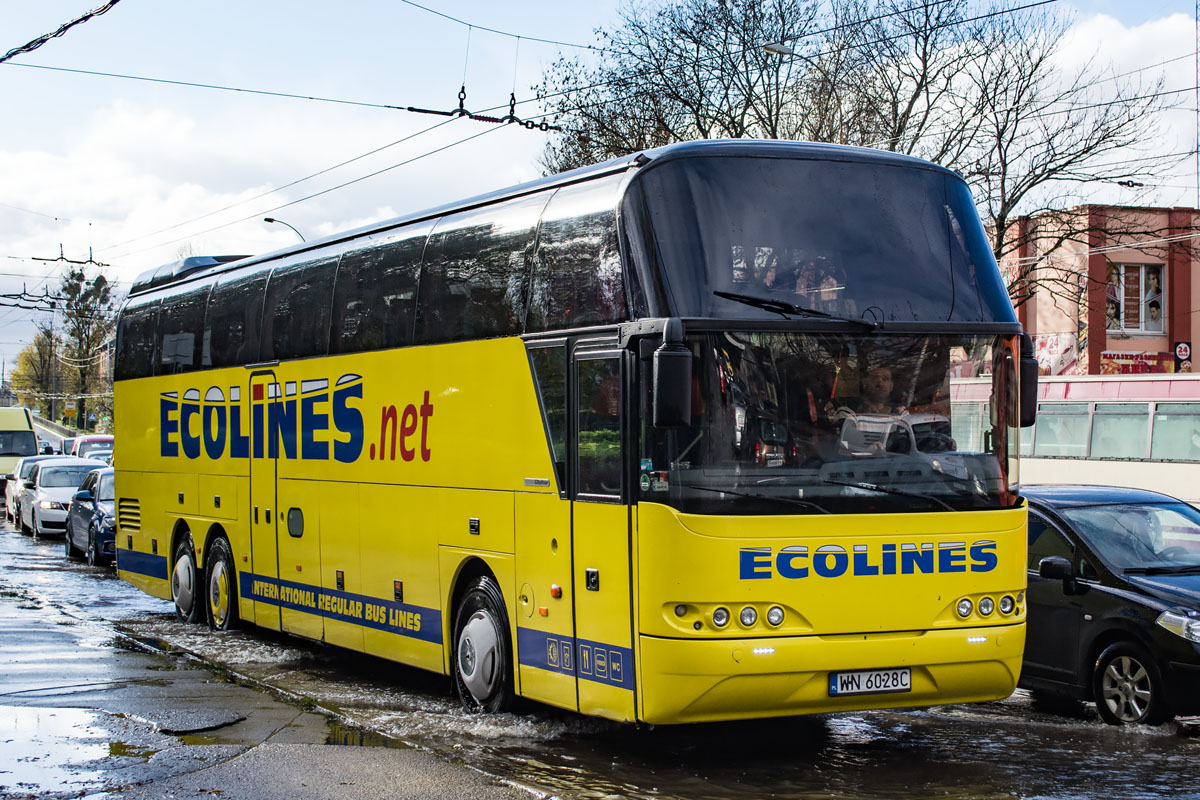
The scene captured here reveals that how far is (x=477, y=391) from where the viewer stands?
9453 mm

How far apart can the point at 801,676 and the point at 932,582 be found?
0.96 meters

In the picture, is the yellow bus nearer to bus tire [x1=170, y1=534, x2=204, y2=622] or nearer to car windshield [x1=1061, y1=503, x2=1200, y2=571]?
car windshield [x1=1061, y1=503, x2=1200, y2=571]

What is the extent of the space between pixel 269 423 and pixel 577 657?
19.2ft

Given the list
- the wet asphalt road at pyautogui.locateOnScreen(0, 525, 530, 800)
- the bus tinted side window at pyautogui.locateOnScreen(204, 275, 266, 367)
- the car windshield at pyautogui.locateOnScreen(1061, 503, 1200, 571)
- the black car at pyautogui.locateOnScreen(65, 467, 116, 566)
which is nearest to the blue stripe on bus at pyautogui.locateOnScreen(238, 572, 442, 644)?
the wet asphalt road at pyautogui.locateOnScreen(0, 525, 530, 800)

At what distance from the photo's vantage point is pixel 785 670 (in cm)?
747

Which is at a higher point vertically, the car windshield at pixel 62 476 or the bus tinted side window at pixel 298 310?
the bus tinted side window at pixel 298 310

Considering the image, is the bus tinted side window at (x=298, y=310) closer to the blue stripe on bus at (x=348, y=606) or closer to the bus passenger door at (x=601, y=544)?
the blue stripe on bus at (x=348, y=606)

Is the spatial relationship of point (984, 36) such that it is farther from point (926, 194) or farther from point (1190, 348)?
point (926, 194)

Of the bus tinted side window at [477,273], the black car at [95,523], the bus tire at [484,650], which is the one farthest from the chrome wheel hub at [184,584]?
the black car at [95,523]

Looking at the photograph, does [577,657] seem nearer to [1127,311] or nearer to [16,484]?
[16,484]

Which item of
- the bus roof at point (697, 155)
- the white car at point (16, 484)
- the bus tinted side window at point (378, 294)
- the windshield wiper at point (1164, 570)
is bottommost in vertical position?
the white car at point (16, 484)

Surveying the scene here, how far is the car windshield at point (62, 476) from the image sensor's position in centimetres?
2950

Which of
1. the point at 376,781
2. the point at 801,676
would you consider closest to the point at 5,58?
the point at 376,781

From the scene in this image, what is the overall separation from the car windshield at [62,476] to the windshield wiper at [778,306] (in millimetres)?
24944
